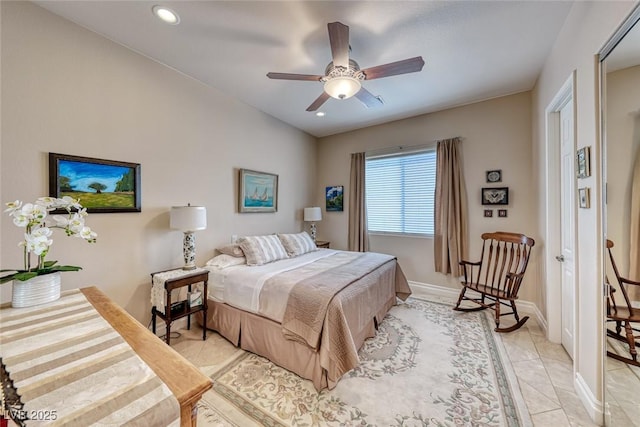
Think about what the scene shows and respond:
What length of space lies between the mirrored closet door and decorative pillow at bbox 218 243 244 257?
10.2 feet

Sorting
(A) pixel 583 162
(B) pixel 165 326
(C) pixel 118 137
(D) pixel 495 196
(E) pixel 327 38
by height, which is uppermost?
(E) pixel 327 38

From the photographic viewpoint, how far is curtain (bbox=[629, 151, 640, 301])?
119cm

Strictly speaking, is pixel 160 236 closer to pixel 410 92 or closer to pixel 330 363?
pixel 330 363

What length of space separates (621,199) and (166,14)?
328 cm

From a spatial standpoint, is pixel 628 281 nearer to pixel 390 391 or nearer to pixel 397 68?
pixel 390 391

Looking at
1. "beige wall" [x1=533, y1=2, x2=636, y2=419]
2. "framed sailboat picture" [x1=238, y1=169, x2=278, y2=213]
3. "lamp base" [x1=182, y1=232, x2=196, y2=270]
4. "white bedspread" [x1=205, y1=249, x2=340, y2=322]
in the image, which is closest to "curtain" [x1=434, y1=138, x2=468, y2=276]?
"beige wall" [x1=533, y1=2, x2=636, y2=419]

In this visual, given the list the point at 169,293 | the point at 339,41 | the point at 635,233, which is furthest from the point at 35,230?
the point at 635,233

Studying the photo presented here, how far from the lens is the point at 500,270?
3.12m

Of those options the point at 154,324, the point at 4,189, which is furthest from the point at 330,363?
the point at 4,189

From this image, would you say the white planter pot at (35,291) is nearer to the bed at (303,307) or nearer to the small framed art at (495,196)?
the bed at (303,307)

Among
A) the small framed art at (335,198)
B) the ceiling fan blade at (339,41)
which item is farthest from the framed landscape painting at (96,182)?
the small framed art at (335,198)

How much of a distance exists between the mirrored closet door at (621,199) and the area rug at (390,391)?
53 centimetres

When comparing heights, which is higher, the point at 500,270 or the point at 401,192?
the point at 401,192

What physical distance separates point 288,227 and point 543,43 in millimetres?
3830
